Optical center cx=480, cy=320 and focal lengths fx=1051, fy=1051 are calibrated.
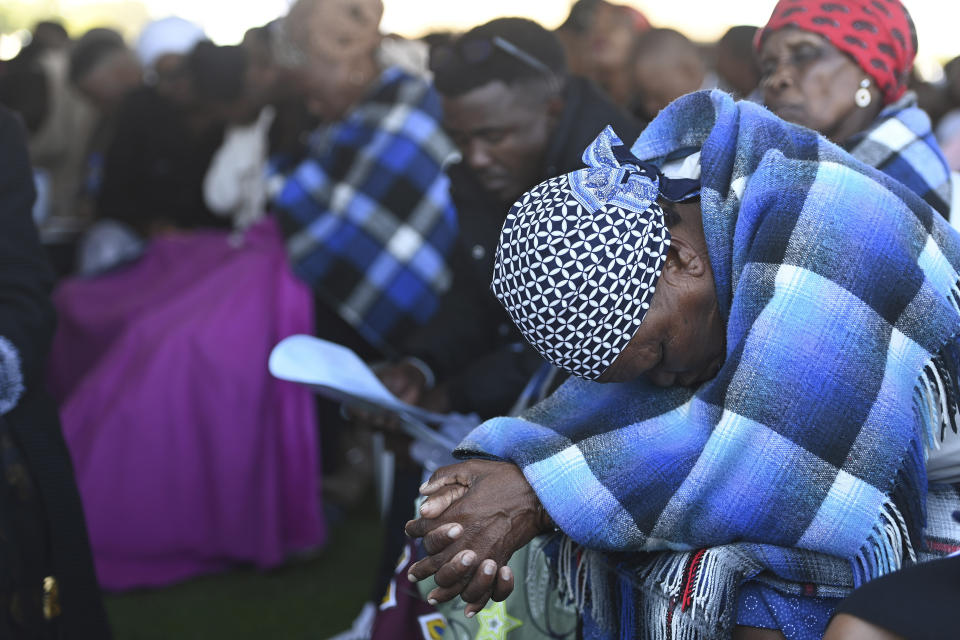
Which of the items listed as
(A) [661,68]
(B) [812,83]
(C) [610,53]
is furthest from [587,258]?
(C) [610,53]

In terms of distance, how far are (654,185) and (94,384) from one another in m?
2.95

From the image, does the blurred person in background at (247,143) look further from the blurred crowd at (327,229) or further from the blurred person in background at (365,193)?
the blurred person in background at (365,193)

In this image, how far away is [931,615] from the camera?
126cm

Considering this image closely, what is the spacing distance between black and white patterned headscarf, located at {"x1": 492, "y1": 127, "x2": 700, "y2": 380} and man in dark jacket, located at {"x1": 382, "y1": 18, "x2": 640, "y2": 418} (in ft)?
3.09

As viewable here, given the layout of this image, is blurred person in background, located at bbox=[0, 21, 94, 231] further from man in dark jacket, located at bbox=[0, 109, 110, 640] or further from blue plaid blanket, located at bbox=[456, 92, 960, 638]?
blue plaid blanket, located at bbox=[456, 92, 960, 638]

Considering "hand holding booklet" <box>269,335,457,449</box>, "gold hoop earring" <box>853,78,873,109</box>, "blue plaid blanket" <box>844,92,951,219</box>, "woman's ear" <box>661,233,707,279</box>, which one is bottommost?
Answer: "hand holding booklet" <box>269,335,457,449</box>

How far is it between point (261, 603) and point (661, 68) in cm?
266

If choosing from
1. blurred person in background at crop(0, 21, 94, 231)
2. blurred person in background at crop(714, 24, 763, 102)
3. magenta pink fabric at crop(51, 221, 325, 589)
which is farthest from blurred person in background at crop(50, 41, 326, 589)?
blurred person in background at crop(0, 21, 94, 231)

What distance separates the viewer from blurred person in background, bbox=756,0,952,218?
2.33 meters

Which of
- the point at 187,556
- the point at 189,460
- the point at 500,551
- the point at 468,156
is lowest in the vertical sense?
the point at 187,556

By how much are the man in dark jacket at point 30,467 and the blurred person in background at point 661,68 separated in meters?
2.45

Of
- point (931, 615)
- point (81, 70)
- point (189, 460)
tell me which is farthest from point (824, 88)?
point (81, 70)

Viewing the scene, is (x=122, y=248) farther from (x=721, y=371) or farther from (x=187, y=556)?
(x=721, y=371)

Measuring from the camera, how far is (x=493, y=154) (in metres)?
2.78
